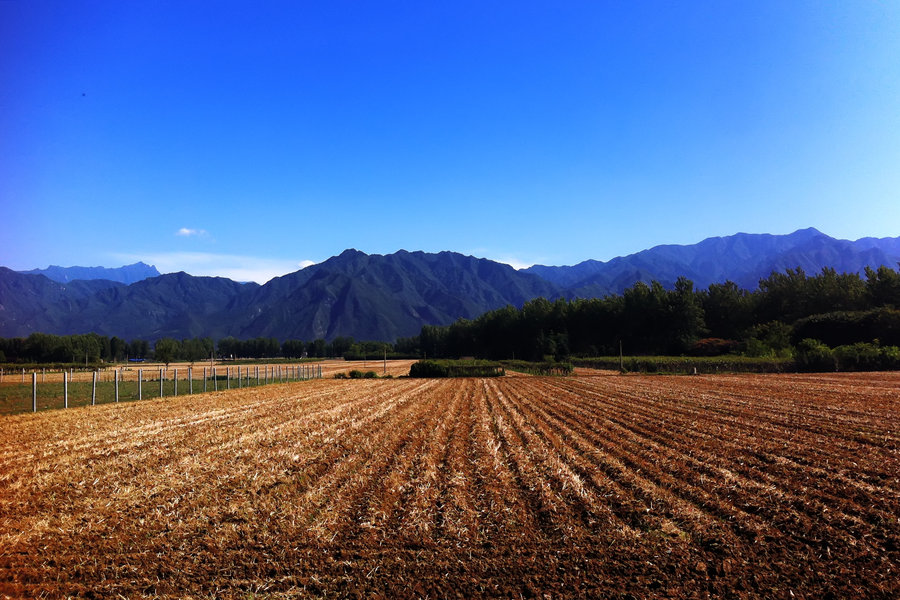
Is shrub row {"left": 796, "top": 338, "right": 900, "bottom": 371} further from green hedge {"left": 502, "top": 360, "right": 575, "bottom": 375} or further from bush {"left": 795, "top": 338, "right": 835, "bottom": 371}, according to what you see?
green hedge {"left": 502, "top": 360, "right": 575, "bottom": 375}

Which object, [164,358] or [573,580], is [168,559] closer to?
[573,580]

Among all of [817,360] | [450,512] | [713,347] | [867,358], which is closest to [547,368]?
[817,360]

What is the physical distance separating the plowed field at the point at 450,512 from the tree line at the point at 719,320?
5610 cm

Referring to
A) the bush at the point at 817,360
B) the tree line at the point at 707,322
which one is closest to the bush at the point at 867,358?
the bush at the point at 817,360

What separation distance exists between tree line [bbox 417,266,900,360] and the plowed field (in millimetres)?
56103

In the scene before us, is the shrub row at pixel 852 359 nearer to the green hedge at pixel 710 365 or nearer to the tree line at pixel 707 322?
the tree line at pixel 707 322

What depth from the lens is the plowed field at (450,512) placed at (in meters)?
5.89

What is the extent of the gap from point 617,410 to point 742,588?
16.7m

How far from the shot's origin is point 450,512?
8.09m

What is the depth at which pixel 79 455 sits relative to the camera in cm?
1201

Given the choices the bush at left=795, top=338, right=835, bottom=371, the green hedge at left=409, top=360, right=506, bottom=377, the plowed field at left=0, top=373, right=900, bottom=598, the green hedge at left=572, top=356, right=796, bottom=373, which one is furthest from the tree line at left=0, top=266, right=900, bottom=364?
the plowed field at left=0, top=373, right=900, bottom=598

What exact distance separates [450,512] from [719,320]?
103 metres

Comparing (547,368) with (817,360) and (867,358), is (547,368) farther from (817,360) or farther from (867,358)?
(867,358)

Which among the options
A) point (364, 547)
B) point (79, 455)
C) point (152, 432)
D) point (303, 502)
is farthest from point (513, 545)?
point (152, 432)
